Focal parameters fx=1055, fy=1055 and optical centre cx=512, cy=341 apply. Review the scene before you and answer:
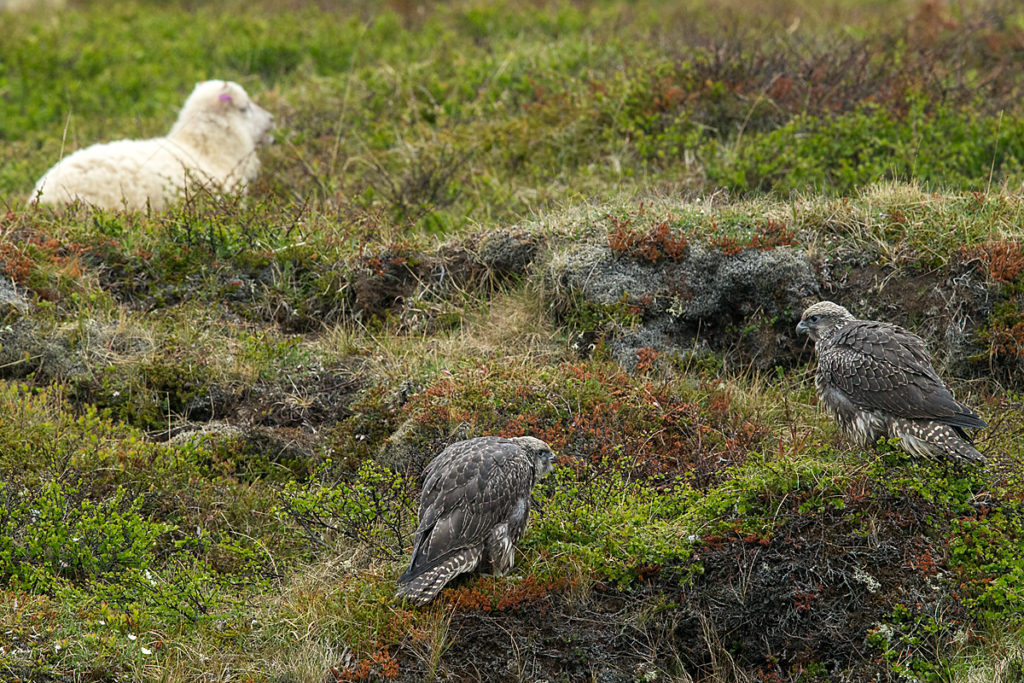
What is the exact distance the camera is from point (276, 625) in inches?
255

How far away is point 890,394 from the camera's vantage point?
22.9ft

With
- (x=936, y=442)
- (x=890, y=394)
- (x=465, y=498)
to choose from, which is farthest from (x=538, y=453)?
(x=936, y=442)

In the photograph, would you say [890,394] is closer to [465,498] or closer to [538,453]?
[538,453]

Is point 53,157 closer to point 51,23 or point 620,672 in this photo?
point 51,23

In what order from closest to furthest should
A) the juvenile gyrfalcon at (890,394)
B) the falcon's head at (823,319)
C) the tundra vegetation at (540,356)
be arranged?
1. the tundra vegetation at (540,356)
2. the juvenile gyrfalcon at (890,394)
3. the falcon's head at (823,319)

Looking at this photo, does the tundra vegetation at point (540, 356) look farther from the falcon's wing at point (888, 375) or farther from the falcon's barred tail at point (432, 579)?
the falcon's wing at point (888, 375)

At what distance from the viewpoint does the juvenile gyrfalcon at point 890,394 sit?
6.75 meters

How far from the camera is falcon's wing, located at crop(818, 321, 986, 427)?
6809mm

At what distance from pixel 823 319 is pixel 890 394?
111cm

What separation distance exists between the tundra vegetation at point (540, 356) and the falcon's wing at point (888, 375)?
1.23 ft

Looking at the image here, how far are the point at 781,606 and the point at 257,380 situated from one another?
4539 mm

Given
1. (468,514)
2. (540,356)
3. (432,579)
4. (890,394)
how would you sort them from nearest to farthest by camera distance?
(432,579), (468,514), (890,394), (540,356)

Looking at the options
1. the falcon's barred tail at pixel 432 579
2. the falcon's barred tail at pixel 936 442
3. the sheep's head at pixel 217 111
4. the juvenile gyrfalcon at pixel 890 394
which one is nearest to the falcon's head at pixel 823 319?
the juvenile gyrfalcon at pixel 890 394

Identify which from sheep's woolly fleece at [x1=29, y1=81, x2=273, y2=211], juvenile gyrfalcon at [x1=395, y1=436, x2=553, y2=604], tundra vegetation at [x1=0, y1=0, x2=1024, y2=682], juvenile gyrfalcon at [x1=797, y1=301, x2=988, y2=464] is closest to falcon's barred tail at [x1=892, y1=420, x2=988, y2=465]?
juvenile gyrfalcon at [x1=797, y1=301, x2=988, y2=464]
